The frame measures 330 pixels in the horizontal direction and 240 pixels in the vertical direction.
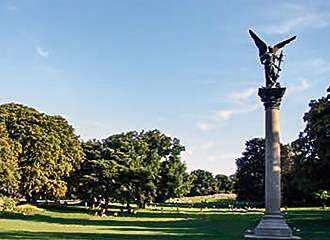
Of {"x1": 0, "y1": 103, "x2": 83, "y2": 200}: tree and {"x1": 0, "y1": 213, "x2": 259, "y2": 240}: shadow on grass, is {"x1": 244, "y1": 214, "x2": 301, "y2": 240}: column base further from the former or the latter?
{"x1": 0, "y1": 103, "x2": 83, "y2": 200}: tree

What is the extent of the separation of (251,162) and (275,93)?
98414mm

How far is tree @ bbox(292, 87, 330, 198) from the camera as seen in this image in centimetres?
4728

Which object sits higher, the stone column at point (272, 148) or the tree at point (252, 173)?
the tree at point (252, 173)

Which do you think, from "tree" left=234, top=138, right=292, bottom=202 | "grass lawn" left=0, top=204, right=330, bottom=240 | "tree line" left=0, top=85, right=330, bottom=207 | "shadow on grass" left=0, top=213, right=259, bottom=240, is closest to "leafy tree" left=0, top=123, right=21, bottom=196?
"tree line" left=0, top=85, right=330, bottom=207

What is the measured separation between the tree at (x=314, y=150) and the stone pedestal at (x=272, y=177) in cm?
2303

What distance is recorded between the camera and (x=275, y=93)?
932 inches

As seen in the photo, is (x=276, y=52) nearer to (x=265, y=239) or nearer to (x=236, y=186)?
(x=265, y=239)

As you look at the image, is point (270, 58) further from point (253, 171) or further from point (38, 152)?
point (253, 171)

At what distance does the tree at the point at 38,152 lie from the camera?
66812 millimetres

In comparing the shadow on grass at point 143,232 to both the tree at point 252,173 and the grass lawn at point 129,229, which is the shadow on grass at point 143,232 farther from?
the tree at point 252,173

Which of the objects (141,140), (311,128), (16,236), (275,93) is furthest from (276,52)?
(141,140)

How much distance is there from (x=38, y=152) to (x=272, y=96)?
158ft

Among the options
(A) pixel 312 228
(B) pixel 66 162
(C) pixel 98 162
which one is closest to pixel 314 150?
(A) pixel 312 228

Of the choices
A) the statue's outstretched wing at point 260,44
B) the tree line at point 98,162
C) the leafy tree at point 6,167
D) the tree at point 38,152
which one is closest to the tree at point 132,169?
the tree line at point 98,162
